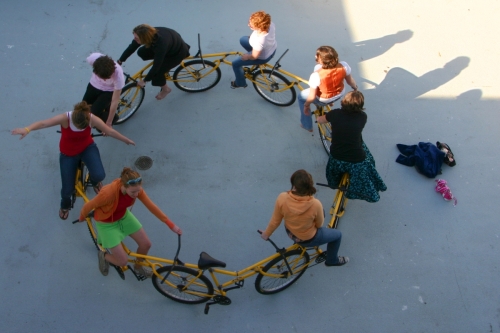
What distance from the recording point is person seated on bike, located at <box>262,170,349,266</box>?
3.02 meters

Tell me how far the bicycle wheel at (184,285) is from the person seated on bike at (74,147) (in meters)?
1.16

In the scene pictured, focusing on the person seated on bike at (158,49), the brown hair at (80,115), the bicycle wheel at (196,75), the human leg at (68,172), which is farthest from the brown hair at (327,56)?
the human leg at (68,172)

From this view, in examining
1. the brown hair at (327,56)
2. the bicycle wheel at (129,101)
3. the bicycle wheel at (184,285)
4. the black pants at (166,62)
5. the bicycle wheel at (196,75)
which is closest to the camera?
the bicycle wheel at (184,285)

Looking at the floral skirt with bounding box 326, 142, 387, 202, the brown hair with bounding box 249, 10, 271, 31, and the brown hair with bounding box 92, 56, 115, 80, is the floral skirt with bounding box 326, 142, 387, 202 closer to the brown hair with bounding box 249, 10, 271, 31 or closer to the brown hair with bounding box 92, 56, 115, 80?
the brown hair with bounding box 249, 10, 271, 31

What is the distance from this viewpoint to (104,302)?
3676 millimetres

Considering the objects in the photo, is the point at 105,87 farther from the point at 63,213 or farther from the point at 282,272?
the point at 282,272

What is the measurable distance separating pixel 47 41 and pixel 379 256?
4.72m

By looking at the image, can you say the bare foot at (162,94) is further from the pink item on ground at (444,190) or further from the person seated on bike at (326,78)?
the pink item on ground at (444,190)

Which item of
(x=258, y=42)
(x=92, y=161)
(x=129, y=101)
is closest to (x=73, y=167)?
(x=92, y=161)

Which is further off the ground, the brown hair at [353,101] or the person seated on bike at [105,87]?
the brown hair at [353,101]

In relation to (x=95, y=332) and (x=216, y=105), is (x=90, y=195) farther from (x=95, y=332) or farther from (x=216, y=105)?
(x=216, y=105)

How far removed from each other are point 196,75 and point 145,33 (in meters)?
0.94

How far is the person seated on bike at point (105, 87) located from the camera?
3.92m

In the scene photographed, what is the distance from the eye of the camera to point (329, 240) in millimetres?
3490
